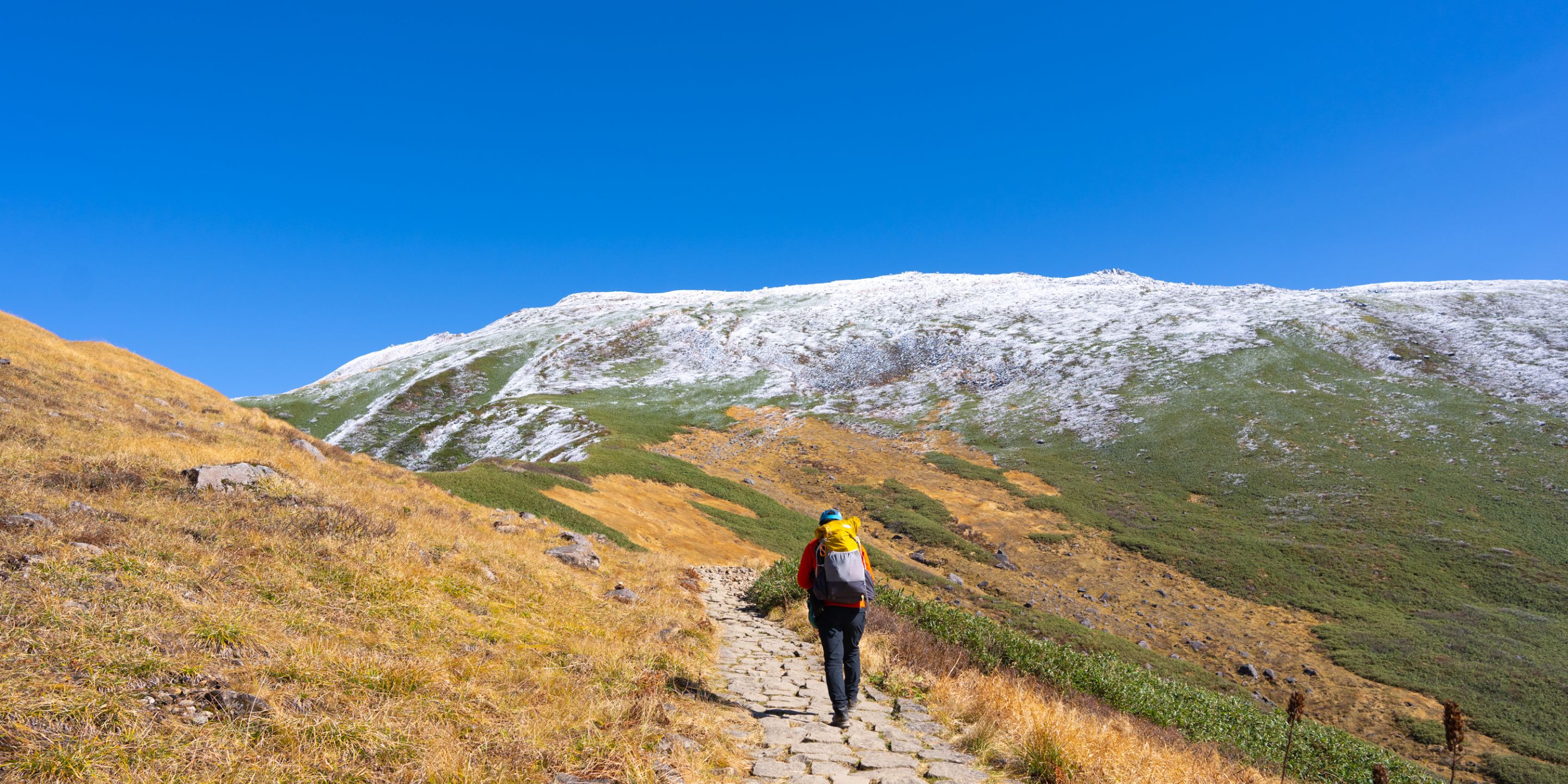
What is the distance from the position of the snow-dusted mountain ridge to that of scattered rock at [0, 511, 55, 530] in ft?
141

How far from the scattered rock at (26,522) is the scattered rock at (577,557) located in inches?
365

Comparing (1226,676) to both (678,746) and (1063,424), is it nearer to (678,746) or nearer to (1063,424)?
(678,746)

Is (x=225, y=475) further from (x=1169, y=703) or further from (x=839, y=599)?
(x=1169, y=703)

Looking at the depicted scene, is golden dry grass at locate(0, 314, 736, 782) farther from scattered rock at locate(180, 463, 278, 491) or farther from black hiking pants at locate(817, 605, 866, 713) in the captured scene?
black hiking pants at locate(817, 605, 866, 713)

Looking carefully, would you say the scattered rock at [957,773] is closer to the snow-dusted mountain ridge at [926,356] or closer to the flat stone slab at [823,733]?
the flat stone slab at [823,733]

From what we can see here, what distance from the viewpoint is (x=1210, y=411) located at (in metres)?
65.6

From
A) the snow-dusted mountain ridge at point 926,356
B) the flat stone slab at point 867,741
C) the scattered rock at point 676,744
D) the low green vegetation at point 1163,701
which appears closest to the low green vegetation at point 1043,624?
the low green vegetation at point 1163,701

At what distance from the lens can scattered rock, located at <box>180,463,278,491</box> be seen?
1168 centimetres

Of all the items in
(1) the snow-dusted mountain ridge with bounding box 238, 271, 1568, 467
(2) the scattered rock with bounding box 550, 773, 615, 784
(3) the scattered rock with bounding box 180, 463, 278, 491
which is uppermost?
(1) the snow-dusted mountain ridge with bounding box 238, 271, 1568, 467

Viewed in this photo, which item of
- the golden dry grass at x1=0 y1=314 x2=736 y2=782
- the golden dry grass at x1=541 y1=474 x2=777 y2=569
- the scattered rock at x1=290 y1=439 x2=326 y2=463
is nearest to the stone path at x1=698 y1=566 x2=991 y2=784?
the golden dry grass at x1=0 y1=314 x2=736 y2=782

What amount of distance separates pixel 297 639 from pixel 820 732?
19.5ft

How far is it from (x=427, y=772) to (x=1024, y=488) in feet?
174

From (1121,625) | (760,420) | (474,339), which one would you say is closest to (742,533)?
(1121,625)

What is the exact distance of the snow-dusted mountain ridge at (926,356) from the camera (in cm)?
6819
